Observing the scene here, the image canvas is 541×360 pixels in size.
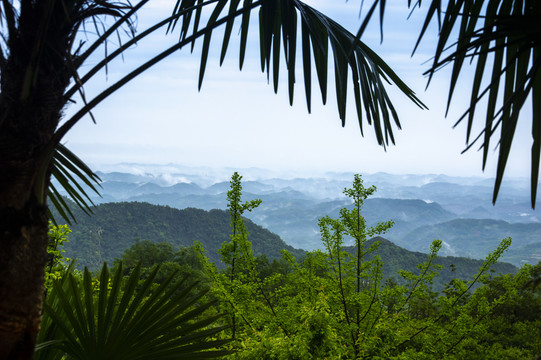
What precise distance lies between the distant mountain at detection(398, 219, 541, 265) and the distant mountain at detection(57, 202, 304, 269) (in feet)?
376

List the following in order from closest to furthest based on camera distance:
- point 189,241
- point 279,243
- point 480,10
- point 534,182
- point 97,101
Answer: point 534,182 → point 97,101 → point 480,10 → point 279,243 → point 189,241

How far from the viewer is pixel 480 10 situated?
1.36 meters

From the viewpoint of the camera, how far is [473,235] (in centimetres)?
17925

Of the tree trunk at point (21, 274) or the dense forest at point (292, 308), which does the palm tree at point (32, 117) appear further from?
the dense forest at point (292, 308)

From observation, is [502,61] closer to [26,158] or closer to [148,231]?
[26,158]

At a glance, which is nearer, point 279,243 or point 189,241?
point 279,243

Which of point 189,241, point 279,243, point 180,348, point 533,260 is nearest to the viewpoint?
point 180,348

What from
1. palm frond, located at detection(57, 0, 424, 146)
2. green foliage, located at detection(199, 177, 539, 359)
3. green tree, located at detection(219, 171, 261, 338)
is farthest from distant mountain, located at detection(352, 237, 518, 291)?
palm frond, located at detection(57, 0, 424, 146)

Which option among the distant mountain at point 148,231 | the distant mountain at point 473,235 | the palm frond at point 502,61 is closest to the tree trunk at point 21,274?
the palm frond at point 502,61

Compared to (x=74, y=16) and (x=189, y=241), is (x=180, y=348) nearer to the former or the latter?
(x=74, y=16)

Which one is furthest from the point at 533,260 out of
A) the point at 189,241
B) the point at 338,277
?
the point at 338,277

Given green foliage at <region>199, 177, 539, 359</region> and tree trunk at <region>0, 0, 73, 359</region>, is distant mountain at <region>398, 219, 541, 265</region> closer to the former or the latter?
green foliage at <region>199, 177, 539, 359</region>

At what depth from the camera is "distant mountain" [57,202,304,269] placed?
183 feet

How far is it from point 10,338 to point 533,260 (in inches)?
5654
